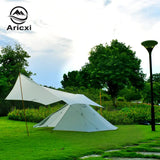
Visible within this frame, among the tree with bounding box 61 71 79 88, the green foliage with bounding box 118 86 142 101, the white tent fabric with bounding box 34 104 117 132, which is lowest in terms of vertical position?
the white tent fabric with bounding box 34 104 117 132

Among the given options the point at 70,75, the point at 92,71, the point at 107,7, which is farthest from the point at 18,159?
the point at 70,75

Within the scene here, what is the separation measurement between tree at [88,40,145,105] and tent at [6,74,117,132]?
11.9 meters

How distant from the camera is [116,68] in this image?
76.3 feet

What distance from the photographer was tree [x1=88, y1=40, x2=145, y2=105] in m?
22.9

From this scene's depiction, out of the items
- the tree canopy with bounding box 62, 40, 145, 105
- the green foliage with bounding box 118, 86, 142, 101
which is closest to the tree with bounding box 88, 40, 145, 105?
the tree canopy with bounding box 62, 40, 145, 105

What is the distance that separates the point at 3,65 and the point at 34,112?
17269 mm

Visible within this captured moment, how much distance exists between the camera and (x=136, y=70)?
24.4 m

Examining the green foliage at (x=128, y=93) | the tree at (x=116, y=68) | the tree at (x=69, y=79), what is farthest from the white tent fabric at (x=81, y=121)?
the tree at (x=69, y=79)

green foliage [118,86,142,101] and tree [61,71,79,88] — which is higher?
tree [61,71,79,88]

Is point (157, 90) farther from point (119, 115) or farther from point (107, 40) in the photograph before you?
point (119, 115)

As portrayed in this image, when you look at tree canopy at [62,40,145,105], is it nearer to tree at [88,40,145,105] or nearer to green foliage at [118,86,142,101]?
tree at [88,40,145,105]

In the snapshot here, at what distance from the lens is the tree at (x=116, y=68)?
22905 millimetres

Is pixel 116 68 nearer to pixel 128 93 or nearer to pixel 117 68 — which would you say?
pixel 117 68

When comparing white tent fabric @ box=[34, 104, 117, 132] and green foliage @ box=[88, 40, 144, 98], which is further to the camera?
green foliage @ box=[88, 40, 144, 98]
